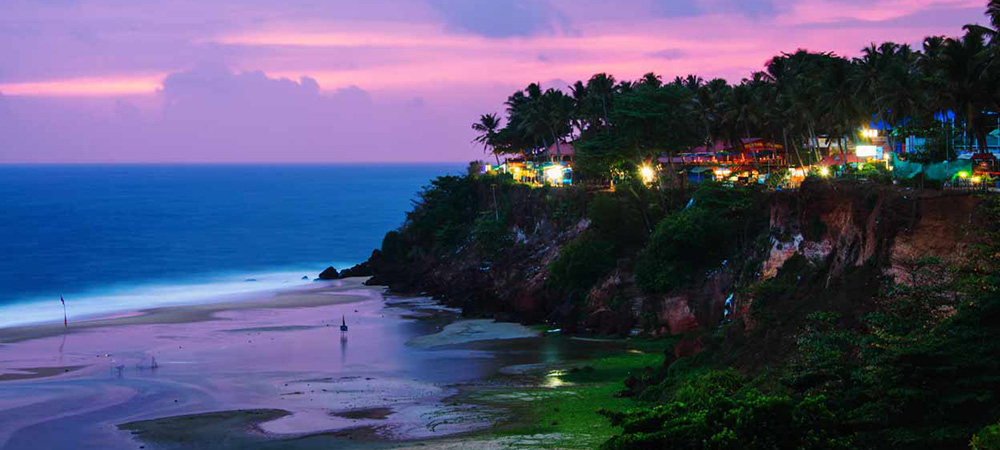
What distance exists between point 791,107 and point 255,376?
117 ft

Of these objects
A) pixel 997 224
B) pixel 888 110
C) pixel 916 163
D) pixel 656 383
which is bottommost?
pixel 656 383

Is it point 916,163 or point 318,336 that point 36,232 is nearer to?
point 318,336

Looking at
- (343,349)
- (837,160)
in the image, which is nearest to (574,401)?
(343,349)

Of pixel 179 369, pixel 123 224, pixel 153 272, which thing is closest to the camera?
pixel 179 369

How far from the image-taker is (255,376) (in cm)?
5047

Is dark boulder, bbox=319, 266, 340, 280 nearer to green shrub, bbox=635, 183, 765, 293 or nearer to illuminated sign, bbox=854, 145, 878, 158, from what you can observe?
green shrub, bbox=635, 183, 765, 293

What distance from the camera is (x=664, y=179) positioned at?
79.4 metres

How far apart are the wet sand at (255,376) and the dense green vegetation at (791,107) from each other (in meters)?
20.0

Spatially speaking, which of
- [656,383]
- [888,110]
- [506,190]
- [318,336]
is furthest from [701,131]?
[656,383]

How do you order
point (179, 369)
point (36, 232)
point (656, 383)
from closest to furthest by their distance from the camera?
point (656, 383) → point (179, 369) → point (36, 232)

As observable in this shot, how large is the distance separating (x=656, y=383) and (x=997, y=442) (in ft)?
74.0

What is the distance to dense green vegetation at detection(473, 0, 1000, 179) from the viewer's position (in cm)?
4494

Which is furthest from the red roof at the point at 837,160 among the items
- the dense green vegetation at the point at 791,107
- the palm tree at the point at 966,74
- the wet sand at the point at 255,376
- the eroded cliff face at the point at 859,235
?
the wet sand at the point at 255,376

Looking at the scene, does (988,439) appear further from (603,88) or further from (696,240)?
(603,88)
